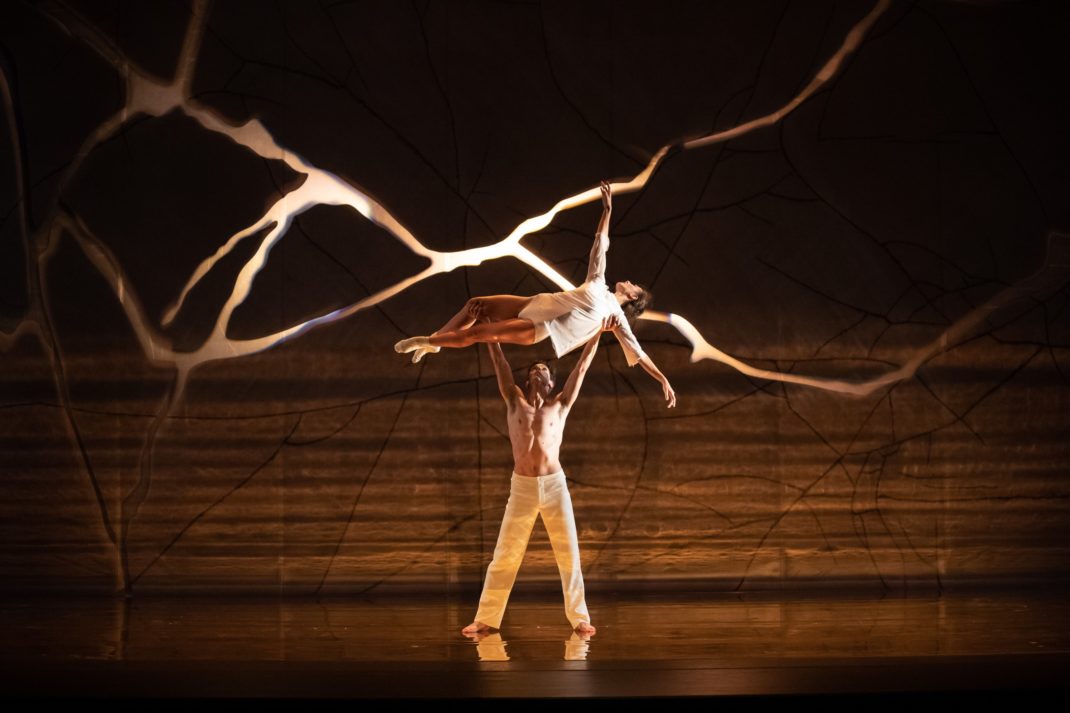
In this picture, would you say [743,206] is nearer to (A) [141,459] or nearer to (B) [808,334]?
(B) [808,334]

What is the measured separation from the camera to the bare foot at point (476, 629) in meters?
4.35

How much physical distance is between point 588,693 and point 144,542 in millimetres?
3856

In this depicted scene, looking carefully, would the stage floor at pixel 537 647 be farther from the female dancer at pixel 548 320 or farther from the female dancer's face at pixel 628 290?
the female dancer's face at pixel 628 290

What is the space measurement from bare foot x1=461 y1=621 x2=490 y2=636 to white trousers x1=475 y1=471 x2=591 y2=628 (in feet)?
0.50

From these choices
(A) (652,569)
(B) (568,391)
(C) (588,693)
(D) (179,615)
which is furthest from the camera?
(A) (652,569)

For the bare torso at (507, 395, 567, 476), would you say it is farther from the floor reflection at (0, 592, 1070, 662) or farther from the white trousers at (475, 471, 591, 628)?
the floor reflection at (0, 592, 1070, 662)

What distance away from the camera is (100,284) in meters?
5.73

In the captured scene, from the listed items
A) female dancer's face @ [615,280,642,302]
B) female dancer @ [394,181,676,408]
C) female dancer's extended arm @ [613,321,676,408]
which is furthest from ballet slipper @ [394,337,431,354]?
female dancer's face @ [615,280,642,302]

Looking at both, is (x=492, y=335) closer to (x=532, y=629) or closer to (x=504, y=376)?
(x=504, y=376)

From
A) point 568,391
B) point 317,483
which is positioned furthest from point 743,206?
point 317,483

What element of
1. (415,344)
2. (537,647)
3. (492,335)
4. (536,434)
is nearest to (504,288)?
(492,335)

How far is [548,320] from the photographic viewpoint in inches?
175

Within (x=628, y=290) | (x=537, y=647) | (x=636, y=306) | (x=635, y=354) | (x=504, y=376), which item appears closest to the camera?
(x=537, y=647)

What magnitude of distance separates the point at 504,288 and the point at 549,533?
1811mm
